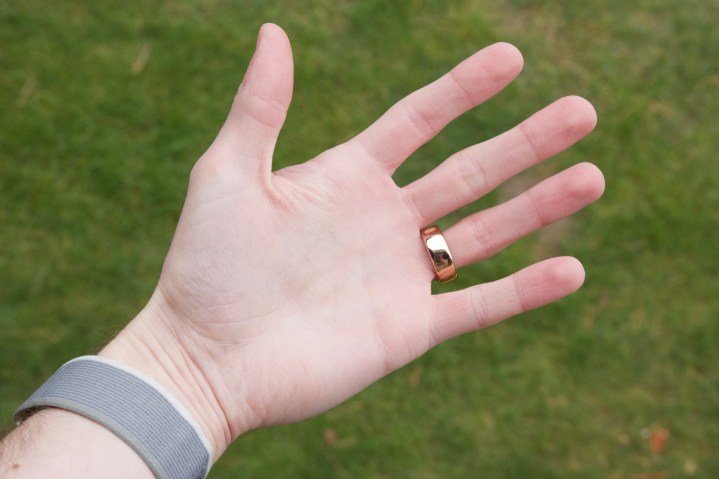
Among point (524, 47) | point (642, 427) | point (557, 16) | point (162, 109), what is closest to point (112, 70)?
point (162, 109)

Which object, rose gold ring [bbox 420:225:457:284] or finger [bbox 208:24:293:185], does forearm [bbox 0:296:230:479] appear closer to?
finger [bbox 208:24:293:185]

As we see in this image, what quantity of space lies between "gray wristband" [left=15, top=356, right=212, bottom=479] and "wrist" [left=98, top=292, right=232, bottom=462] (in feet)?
0.29

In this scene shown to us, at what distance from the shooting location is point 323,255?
2357 mm

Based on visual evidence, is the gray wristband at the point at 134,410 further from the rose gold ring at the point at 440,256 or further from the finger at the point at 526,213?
the finger at the point at 526,213

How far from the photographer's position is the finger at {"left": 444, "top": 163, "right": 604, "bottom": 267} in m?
2.37

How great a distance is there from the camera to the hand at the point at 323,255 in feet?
7.13

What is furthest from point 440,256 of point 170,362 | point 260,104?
point 170,362

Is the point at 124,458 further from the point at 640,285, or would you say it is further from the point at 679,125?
the point at 679,125

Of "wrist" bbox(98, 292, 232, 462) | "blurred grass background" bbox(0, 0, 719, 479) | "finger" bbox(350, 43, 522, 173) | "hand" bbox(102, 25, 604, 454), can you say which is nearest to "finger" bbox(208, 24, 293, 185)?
"hand" bbox(102, 25, 604, 454)

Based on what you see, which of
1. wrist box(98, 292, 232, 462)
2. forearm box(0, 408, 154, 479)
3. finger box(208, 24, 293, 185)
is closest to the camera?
forearm box(0, 408, 154, 479)

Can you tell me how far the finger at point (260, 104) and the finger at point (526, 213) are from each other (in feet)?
2.61

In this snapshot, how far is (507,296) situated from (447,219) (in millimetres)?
1389

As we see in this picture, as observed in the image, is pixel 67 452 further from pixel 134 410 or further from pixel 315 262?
pixel 315 262

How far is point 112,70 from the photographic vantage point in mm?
3779
